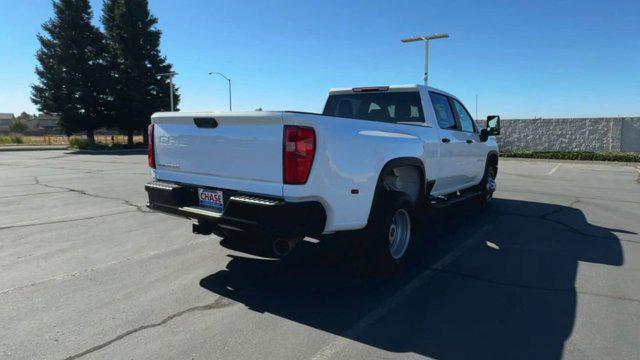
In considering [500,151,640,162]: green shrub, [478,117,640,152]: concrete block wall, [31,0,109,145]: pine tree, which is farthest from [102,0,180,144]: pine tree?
[500,151,640,162]: green shrub

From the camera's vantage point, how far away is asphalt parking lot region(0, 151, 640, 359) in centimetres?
302

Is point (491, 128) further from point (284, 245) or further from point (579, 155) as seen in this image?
point (579, 155)

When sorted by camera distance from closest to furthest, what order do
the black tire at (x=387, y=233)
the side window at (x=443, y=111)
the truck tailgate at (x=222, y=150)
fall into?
the truck tailgate at (x=222, y=150) < the black tire at (x=387, y=233) < the side window at (x=443, y=111)

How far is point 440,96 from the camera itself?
→ 20.3 ft

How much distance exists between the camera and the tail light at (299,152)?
3359mm

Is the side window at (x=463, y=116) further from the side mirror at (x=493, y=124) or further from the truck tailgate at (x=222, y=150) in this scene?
the truck tailgate at (x=222, y=150)

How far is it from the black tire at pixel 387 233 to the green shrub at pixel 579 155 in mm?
22550

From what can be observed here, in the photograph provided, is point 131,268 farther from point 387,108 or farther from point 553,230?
point 553,230

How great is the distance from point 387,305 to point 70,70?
39.2m

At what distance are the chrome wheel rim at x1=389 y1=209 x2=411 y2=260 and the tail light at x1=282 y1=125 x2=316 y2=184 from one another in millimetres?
1540

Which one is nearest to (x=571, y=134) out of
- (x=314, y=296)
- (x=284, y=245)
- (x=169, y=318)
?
(x=314, y=296)

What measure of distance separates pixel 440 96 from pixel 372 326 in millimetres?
3979

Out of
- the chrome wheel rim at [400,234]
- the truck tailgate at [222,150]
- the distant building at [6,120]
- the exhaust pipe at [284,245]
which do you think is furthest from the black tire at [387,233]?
the distant building at [6,120]

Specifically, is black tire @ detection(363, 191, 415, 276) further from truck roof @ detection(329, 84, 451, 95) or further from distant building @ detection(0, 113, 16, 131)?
distant building @ detection(0, 113, 16, 131)
